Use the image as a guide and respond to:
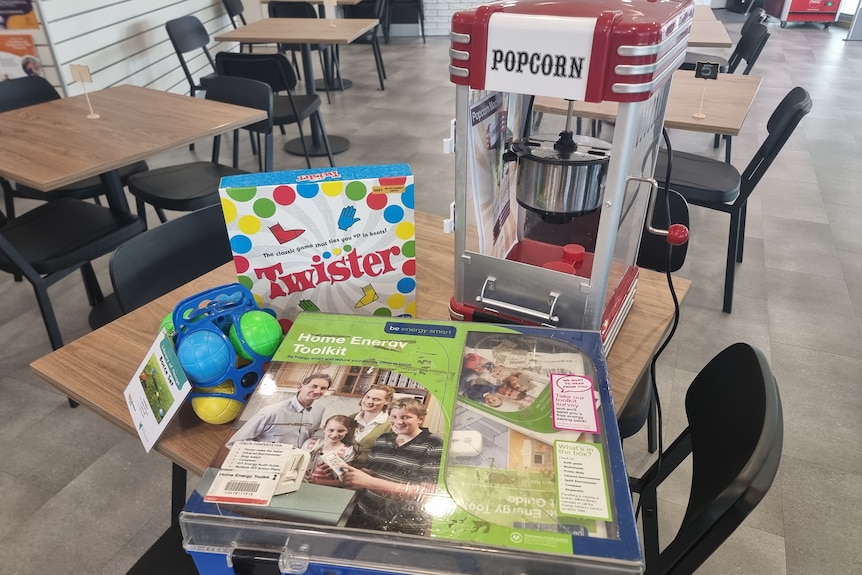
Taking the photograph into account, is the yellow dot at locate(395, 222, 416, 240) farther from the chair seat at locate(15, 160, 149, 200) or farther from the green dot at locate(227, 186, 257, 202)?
the chair seat at locate(15, 160, 149, 200)

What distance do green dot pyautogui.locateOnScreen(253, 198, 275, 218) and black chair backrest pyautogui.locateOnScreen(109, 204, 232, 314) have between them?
564mm

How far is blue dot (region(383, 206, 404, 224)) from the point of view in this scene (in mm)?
896

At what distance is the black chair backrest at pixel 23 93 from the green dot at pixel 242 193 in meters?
2.42

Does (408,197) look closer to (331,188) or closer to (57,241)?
(331,188)

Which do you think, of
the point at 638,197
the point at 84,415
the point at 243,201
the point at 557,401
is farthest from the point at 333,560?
the point at 84,415

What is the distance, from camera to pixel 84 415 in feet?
6.31

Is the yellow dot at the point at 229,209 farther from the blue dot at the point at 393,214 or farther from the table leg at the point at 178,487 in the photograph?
the table leg at the point at 178,487

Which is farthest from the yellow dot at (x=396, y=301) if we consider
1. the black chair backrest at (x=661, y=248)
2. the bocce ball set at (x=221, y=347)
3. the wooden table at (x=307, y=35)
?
the wooden table at (x=307, y=35)

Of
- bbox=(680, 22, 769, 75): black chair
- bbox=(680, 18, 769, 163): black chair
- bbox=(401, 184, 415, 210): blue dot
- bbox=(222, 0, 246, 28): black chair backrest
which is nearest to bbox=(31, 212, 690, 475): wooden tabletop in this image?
bbox=(401, 184, 415, 210): blue dot

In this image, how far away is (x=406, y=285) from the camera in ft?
3.20

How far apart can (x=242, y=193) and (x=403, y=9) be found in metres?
7.60

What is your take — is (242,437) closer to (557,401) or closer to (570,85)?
(557,401)

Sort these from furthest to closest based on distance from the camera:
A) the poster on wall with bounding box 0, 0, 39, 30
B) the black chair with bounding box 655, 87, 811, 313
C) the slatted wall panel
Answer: the slatted wall panel, the poster on wall with bounding box 0, 0, 39, 30, the black chair with bounding box 655, 87, 811, 313

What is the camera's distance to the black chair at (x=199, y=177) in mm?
2336
